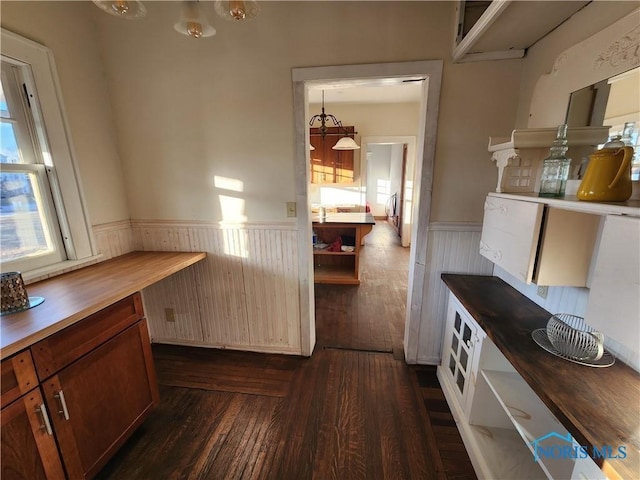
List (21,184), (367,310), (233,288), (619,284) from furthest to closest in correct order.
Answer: (367,310) → (233,288) → (21,184) → (619,284)

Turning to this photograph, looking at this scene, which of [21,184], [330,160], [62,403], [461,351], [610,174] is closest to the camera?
[610,174]

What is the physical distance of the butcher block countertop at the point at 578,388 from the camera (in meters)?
0.67

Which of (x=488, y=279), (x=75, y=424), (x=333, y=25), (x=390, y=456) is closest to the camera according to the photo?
(x=75, y=424)

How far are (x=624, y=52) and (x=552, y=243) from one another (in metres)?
0.72

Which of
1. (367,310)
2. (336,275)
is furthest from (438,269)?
(336,275)

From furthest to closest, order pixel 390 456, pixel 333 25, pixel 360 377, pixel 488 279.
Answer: pixel 360 377, pixel 488 279, pixel 333 25, pixel 390 456

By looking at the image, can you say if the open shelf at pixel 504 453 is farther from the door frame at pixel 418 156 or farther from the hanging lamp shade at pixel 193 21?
the hanging lamp shade at pixel 193 21

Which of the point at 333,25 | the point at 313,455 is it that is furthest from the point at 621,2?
the point at 313,455

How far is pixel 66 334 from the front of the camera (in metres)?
1.07

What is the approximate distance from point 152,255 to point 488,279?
244cm

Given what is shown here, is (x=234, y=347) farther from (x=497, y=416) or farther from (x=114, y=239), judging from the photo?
(x=497, y=416)

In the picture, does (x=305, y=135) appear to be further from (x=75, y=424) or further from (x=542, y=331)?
(x=75, y=424)

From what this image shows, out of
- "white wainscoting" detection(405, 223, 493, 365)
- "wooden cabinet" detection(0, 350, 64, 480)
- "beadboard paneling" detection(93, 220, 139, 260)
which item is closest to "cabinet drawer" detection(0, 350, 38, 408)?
"wooden cabinet" detection(0, 350, 64, 480)

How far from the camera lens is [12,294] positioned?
110 centimetres
